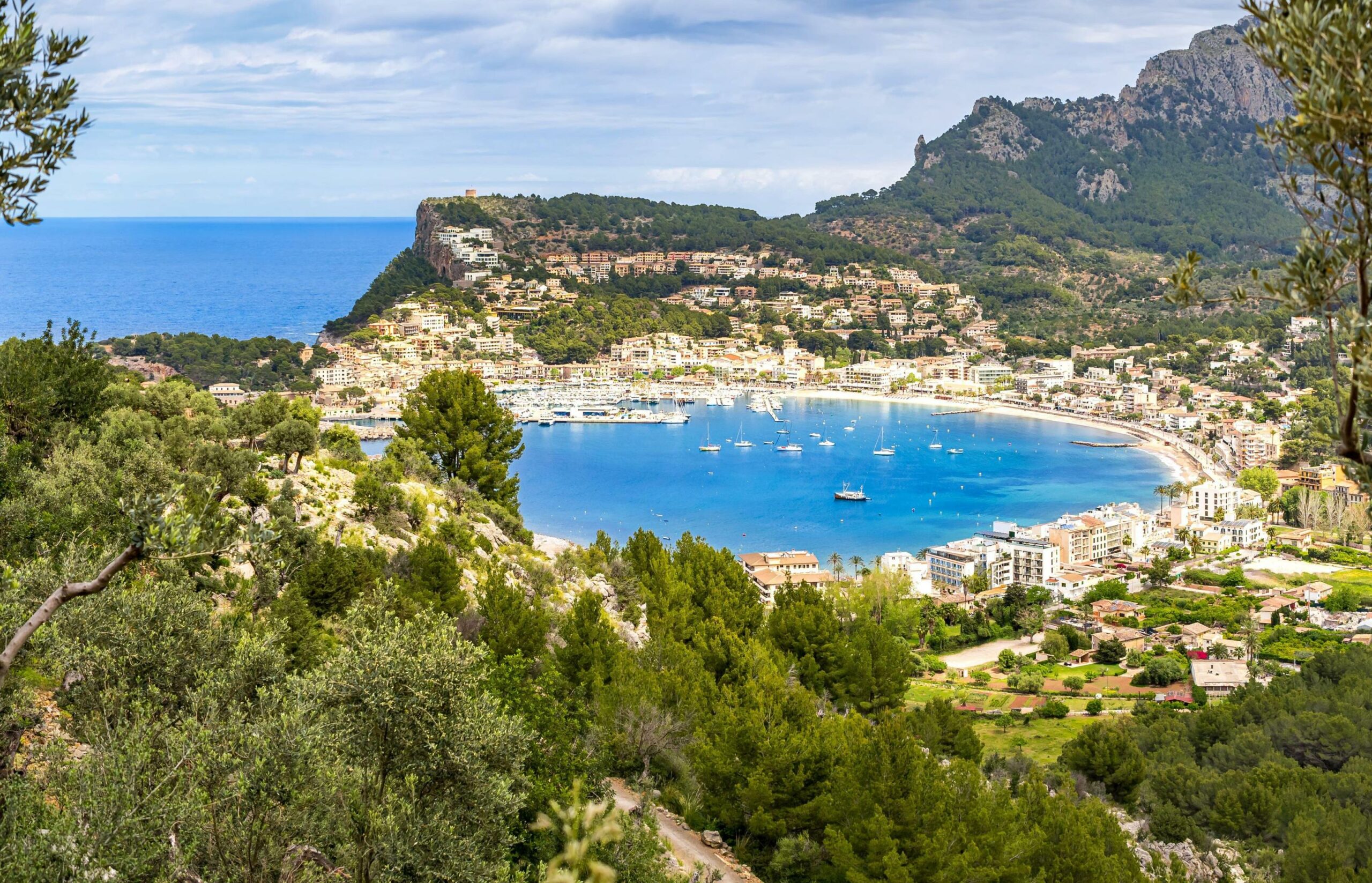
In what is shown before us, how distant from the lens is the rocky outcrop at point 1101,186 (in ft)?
463

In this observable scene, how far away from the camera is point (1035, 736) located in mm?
19688

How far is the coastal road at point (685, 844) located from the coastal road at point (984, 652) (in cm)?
1622

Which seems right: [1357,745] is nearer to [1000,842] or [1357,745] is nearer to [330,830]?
[1000,842]

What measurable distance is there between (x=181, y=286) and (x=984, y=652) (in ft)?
395

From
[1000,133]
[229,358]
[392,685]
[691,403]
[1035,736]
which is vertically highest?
[1000,133]

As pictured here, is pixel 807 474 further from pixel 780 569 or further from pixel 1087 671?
pixel 1087 671

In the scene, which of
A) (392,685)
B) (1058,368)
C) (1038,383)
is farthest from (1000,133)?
(392,685)

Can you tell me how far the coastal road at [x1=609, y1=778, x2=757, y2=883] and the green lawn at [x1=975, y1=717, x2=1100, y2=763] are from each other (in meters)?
9.25

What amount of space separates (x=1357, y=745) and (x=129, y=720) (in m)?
15.4

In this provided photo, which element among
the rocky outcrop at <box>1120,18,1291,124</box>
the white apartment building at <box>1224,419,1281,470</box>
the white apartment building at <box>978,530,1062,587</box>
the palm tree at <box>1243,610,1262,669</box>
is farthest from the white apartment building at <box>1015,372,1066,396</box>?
the rocky outcrop at <box>1120,18,1291,124</box>

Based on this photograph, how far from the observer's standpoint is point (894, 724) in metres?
9.62

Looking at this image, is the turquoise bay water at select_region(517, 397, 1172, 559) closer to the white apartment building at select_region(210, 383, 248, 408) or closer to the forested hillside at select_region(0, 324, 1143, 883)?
the white apartment building at select_region(210, 383, 248, 408)

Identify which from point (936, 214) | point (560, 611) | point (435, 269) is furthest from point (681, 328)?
Answer: point (560, 611)

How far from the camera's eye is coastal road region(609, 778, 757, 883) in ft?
30.2
